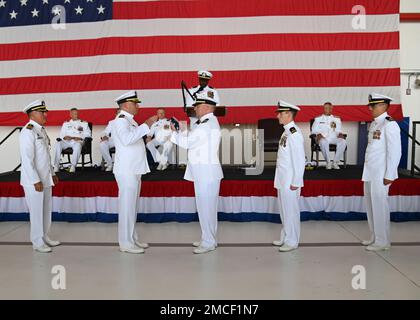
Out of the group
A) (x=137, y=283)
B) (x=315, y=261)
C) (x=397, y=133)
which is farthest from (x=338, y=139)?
(x=137, y=283)

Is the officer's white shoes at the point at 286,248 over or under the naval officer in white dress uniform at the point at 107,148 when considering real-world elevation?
under

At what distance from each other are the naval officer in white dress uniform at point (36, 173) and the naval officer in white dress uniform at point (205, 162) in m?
1.24

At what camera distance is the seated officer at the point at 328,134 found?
597 centimetres

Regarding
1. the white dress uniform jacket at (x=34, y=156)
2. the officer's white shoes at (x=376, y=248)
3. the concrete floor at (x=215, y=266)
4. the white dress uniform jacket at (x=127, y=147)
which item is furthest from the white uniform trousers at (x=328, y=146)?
the white dress uniform jacket at (x=34, y=156)

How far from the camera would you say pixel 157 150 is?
20.5 feet

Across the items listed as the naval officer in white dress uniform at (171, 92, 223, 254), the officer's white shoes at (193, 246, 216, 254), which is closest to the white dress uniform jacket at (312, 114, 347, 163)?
the naval officer in white dress uniform at (171, 92, 223, 254)

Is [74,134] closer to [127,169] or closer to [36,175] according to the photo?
[36,175]

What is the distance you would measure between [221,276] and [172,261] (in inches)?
22.1

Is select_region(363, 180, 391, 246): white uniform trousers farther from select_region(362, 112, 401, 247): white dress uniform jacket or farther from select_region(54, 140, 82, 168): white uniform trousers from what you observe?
select_region(54, 140, 82, 168): white uniform trousers

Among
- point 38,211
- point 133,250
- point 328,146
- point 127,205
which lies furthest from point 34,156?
point 328,146

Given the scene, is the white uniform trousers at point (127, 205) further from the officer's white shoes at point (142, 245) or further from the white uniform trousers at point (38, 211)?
the white uniform trousers at point (38, 211)

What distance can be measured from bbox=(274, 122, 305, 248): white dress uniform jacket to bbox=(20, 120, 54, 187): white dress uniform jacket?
215 centimetres

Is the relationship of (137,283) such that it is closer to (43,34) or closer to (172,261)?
(172,261)

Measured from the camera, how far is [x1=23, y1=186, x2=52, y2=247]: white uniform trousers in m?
3.63
